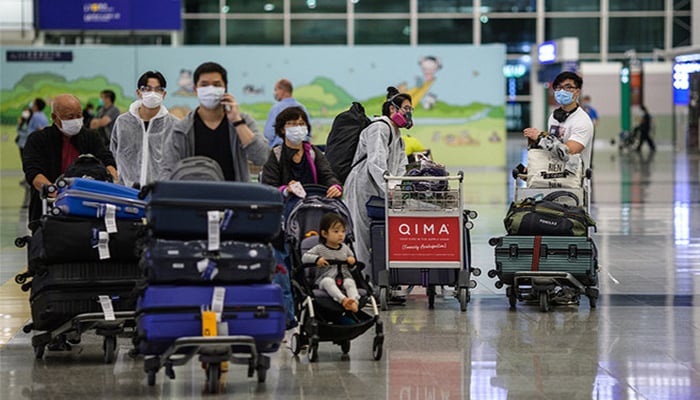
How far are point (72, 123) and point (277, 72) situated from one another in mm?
21044

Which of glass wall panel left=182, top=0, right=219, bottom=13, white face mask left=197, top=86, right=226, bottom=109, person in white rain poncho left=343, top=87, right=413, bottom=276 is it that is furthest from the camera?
glass wall panel left=182, top=0, right=219, bottom=13

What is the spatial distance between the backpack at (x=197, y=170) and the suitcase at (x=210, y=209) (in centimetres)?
33

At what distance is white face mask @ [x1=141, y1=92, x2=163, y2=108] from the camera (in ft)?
28.8

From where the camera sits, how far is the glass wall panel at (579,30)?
48.6m

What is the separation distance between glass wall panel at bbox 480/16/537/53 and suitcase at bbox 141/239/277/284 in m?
42.2

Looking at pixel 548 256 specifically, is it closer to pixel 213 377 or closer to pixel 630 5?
pixel 213 377

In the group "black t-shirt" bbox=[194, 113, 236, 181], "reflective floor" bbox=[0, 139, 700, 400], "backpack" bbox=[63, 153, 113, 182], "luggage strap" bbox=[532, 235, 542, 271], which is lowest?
"reflective floor" bbox=[0, 139, 700, 400]

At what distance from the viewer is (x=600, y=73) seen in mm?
45656

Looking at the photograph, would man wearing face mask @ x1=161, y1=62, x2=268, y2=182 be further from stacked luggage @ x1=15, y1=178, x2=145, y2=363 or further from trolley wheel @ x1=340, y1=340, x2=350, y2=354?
trolley wheel @ x1=340, y1=340, x2=350, y2=354

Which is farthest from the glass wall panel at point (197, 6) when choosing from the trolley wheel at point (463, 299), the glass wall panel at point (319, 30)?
the trolley wheel at point (463, 299)

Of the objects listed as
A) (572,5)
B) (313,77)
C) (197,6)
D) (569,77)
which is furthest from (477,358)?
(572,5)

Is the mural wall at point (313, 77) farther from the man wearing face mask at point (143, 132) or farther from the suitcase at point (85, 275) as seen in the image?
the suitcase at point (85, 275)

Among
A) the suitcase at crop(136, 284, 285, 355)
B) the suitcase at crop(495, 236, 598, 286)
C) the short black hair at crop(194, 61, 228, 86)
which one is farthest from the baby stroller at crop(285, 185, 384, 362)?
the suitcase at crop(495, 236, 598, 286)

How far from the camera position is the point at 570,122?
10.2 m
